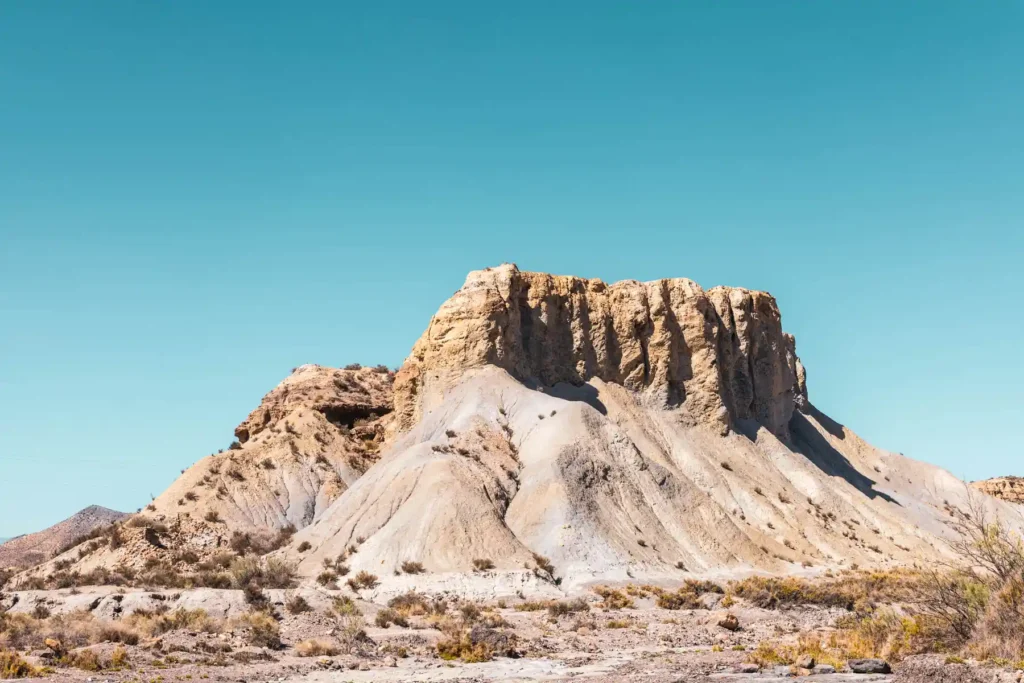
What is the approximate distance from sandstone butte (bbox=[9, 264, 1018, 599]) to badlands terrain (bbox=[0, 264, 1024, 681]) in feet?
0.60

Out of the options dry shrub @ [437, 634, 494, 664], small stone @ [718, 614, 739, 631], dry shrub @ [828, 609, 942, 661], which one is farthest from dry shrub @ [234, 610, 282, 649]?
dry shrub @ [828, 609, 942, 661]

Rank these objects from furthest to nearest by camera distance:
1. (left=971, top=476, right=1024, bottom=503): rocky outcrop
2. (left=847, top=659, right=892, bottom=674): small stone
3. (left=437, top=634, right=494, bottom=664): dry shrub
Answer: (left=971, top=476, right=1024, bottom=503): rocky outcrop < (left=437, top=634, right=494, bottom=664): dry shrub < (left=847, top=659, right=892, bottom=674): small stone

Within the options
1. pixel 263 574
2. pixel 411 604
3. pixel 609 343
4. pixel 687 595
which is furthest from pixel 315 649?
pixel 609 343

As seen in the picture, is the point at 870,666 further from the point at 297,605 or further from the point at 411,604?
the point at 297,605

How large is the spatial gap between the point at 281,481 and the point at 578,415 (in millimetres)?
17894

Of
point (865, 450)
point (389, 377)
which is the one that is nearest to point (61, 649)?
point (389, 377)

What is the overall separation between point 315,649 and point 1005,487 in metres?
78.9

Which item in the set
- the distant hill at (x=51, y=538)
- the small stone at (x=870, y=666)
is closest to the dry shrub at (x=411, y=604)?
the small stone at (x=870, y=666)

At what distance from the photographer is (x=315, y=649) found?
78.4ft

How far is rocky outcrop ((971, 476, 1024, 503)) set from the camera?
83688 millimetres

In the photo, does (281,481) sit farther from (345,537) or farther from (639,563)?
(639,563)

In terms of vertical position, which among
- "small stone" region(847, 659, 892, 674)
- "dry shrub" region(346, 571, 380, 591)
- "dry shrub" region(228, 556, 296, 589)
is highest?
"dry shrub" region(228, 556, 296, 589)

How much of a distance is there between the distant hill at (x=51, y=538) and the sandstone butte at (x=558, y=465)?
12.3m

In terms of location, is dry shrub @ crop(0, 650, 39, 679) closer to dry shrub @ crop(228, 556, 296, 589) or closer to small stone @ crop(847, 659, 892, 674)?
dry shrub @ crop(228, 556, 296, 589)
